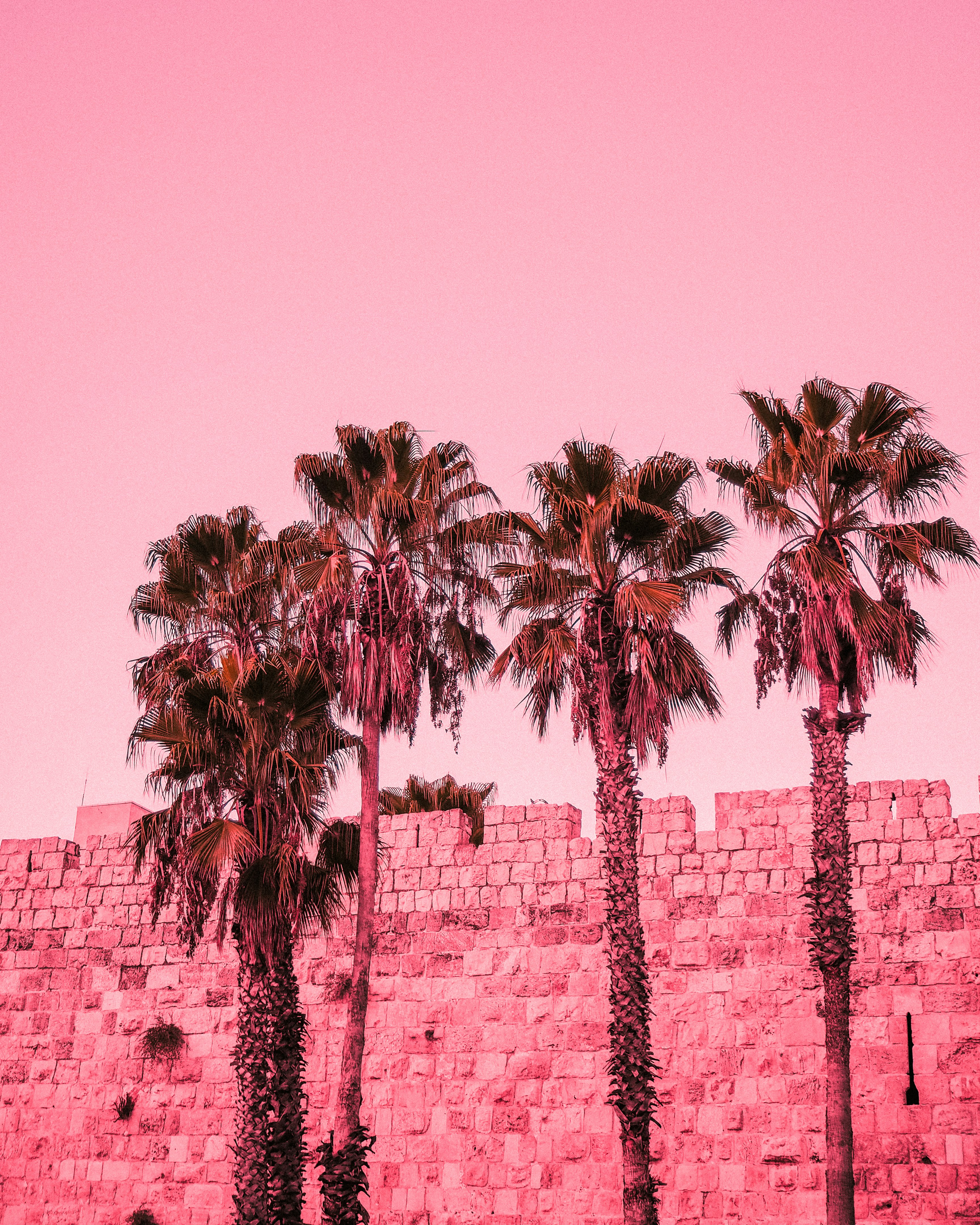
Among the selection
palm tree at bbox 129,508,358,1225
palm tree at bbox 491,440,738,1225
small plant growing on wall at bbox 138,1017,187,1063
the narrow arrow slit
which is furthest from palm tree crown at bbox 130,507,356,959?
the narrow arrow slit

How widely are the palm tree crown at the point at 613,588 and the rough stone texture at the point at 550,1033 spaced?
324 centimetres

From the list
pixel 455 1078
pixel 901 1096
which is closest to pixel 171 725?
pixel 455 1078

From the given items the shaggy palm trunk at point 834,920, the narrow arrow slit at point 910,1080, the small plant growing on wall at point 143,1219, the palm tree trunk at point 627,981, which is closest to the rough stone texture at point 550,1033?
the narrow arrow slit at point 910,1080

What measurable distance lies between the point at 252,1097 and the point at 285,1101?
34 centimetres

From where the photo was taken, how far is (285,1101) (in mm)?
14047

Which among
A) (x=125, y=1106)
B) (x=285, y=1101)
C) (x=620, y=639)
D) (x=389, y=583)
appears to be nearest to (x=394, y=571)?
(x=389, y=583)

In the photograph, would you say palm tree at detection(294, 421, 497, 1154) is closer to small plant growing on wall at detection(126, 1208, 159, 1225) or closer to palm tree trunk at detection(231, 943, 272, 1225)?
palm tree trunk at detection(231, 943, 272, 1225)

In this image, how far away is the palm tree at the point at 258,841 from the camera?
13914 millimetres

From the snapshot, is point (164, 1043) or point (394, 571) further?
point (164, 1043)

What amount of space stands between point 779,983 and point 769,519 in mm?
5325

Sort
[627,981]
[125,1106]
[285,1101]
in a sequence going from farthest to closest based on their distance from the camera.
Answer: [125,1106] < [285,1101] < [627,981]

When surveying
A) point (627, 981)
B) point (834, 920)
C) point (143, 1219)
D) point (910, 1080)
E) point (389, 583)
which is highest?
point (389, 583)

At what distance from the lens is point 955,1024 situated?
15.5 meters

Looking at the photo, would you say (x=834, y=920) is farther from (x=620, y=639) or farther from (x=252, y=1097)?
(x=252, y=1097)
